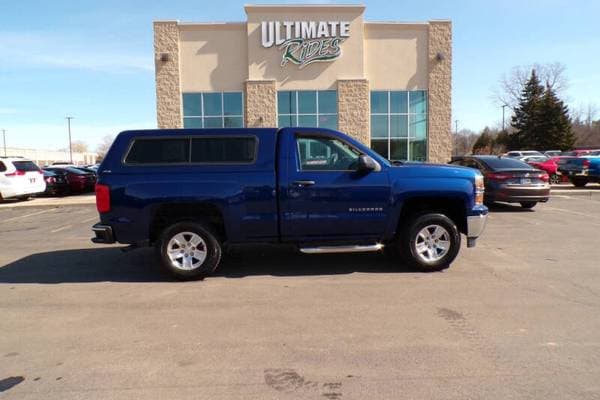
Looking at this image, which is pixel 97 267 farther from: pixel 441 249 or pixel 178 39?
pixel 178 39

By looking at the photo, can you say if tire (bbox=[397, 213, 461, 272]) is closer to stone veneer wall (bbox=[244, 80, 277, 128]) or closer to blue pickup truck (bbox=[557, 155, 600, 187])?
blue pickup truck (bbox=[557, 155, 600, 187])

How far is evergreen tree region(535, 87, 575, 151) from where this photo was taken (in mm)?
56125

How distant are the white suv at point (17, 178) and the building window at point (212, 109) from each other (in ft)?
30.6

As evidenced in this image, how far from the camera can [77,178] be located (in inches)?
808

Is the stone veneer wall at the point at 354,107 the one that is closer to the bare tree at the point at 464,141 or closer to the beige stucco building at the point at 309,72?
the beige stucco building at the point at 309,72

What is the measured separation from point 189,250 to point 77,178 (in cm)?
1708

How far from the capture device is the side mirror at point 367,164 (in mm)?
5863

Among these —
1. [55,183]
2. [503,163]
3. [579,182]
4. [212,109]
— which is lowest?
[579,182]

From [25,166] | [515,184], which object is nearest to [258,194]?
[515,184]

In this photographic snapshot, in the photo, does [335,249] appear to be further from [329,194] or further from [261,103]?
[261,103]

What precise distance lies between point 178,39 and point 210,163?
21.4 meters

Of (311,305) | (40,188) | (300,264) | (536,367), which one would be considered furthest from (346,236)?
(40,188)

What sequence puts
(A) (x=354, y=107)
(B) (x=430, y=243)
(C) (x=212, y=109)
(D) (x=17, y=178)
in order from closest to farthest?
(B) (x=430, y=243)
(D) (x=17, y=178)
(A) (x=354, y=107)
(C) (x=212, y=109)

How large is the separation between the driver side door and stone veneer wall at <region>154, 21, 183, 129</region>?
20.8m
